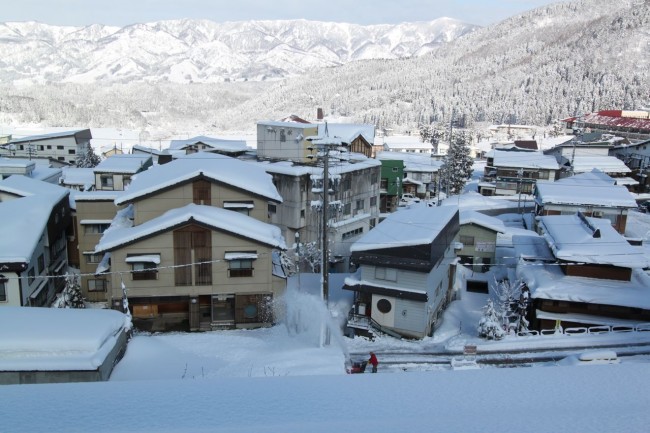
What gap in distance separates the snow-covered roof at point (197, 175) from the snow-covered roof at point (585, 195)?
58.1 ft

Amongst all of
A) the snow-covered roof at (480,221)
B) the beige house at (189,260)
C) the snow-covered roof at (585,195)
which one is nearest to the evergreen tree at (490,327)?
the beige house at (189,260)

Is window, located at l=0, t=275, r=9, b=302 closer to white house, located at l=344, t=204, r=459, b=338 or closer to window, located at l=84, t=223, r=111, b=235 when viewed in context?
window, located at l=84, t=223, r=111, b=235

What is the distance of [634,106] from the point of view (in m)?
107

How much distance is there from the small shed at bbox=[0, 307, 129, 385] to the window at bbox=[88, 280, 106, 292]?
9140 mm

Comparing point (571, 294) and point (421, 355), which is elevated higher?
point (571, 294)

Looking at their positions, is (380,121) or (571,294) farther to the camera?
(380,121)

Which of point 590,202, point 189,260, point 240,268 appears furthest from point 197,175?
point 590,202

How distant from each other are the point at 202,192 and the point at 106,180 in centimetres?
1423

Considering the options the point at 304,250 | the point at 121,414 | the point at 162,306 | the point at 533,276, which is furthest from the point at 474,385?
the point at 304,250

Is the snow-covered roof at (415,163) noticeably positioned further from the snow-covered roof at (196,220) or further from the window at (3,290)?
the window at (3,290)

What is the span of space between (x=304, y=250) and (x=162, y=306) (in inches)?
373

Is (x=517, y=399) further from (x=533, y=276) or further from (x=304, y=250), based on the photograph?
(x=304, y=250)

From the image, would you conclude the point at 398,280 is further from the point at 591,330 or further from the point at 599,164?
the point at 599,164

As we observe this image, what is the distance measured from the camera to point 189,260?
16.3 meters
